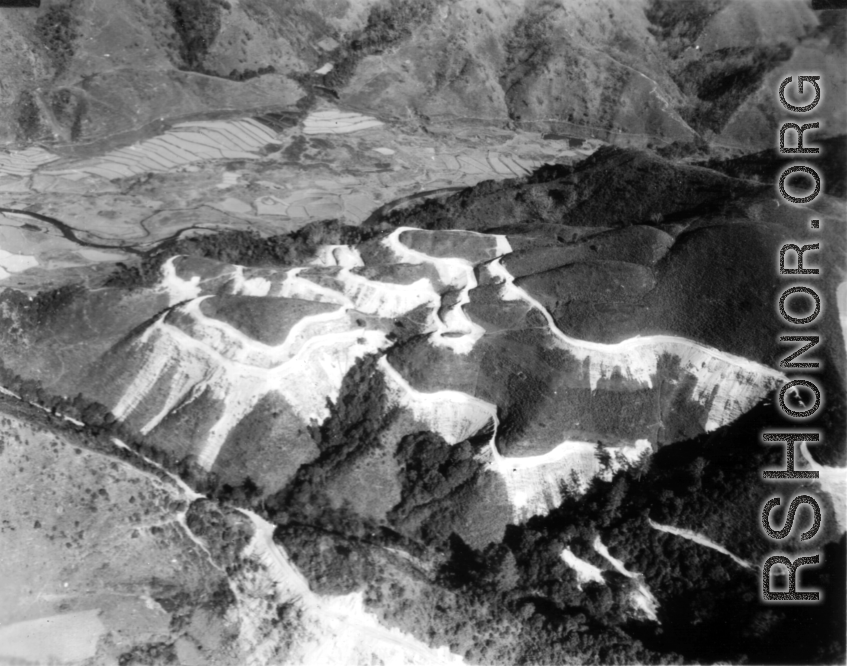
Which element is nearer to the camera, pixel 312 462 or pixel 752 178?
pixel 312 462

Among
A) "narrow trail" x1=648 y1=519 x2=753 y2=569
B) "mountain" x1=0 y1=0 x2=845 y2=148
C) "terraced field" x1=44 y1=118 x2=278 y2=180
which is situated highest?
"mountain" x1=0 y1=0 x2=845 y2=148

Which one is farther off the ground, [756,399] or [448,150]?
[448,150]

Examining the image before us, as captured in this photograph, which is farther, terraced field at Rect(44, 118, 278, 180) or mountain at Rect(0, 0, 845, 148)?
terraced field at Rect(44, 118, 278, 180)

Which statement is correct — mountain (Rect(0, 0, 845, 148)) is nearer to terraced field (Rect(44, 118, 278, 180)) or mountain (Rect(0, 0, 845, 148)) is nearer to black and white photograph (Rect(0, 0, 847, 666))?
black and white photograph (Rect(0, 0, 847, 666))

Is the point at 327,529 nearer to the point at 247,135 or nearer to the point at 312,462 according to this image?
the point at 312,462

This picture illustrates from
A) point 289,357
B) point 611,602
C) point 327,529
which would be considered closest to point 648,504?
point 611,602

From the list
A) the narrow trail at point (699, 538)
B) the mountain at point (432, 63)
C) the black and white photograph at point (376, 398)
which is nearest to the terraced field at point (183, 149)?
the black and white photograph at point (376, 398)

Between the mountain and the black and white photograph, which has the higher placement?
the mountain

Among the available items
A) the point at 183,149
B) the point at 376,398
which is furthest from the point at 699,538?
the point at 183,149

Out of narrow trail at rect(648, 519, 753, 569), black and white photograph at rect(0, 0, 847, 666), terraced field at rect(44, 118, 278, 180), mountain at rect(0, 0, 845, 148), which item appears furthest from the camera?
terraced field at rect(44, 118, 278, 180)

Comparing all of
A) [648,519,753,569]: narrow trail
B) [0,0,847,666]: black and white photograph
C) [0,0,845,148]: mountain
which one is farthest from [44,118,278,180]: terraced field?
[648,519,753,569]: narrow trail

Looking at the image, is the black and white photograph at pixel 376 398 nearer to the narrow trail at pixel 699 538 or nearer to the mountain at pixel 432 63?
the narrow trail at pixel 699 538
